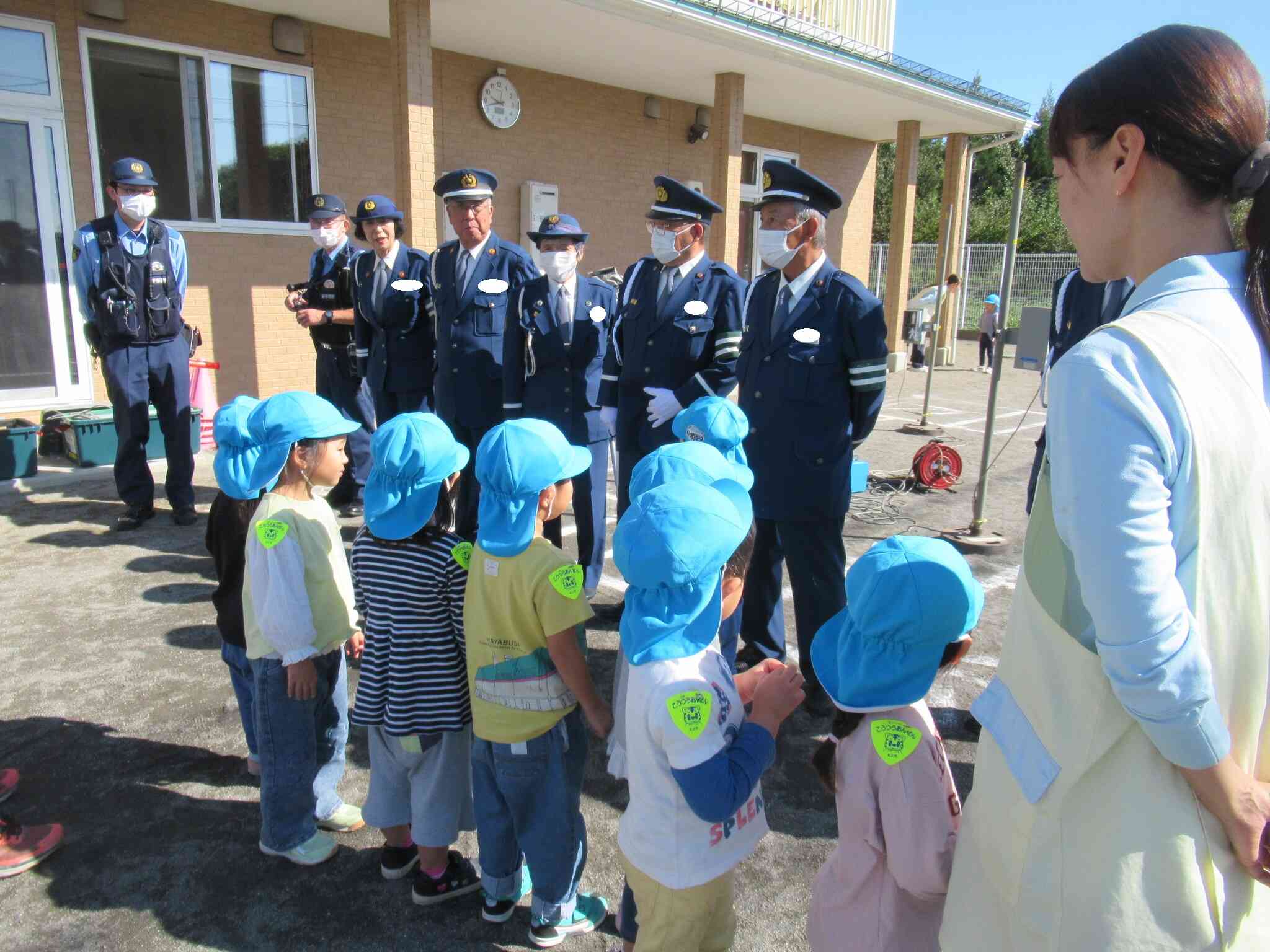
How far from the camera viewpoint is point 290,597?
246cm

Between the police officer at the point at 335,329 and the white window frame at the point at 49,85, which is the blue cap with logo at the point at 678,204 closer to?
the police officer at the point at 335,329

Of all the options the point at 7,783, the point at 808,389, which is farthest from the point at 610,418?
the point at 7,783

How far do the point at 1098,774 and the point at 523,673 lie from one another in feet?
4.59

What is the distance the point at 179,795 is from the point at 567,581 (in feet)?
6.11

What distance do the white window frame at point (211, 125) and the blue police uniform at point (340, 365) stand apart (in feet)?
8.29

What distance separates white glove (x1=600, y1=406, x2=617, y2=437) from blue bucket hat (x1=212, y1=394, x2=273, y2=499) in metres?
2.12

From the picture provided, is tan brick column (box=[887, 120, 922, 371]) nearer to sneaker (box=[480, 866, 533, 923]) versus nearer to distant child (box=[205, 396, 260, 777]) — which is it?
distant child (box=[205, 396, 260, 777])

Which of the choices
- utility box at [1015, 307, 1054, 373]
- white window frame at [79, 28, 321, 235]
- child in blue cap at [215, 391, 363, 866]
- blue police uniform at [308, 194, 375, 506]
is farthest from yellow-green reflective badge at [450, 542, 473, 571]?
white window frame at [79, 28, 321, 235]

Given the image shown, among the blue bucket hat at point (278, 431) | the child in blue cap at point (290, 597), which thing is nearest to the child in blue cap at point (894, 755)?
the child in blue cap at point (290, 597)

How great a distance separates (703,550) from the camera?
1.63m

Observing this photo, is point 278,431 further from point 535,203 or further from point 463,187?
point 535,203

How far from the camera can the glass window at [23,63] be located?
700 centimetres

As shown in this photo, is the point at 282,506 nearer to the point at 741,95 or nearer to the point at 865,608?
the point at 865,608

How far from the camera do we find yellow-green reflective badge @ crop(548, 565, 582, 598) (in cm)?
210
